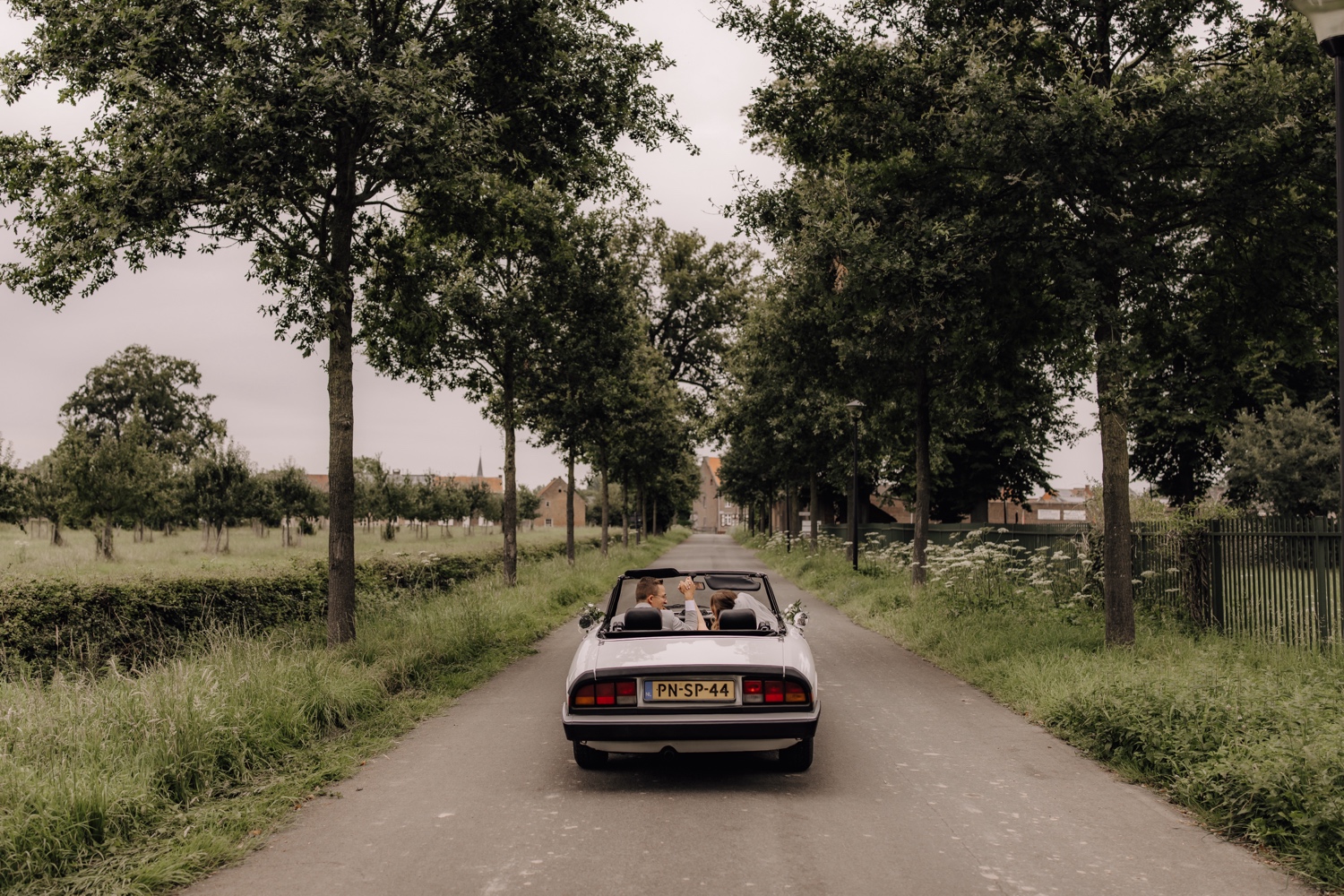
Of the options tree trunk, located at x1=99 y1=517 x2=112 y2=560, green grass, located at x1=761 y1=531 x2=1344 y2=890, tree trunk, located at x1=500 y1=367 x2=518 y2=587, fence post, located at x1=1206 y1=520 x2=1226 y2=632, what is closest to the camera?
green grass, located at x1=761 y1=531 x2=1344 y2=890

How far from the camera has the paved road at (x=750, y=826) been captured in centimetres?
421

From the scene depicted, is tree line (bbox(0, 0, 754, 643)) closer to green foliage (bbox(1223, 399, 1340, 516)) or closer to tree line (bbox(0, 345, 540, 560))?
tree line (bbox(0, 345, 540, 560))

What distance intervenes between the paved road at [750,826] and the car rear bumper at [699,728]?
14.6 inches

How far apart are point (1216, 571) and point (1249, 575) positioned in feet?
2.21

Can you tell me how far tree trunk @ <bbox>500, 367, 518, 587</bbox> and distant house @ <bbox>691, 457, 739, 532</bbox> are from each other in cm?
13178

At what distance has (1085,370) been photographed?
32.0ft

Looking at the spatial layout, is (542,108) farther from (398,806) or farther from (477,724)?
(398,806)

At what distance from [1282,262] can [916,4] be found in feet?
17.4

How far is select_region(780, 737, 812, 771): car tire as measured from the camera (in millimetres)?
6109

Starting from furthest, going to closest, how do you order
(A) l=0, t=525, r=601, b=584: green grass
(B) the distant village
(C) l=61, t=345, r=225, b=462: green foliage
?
(C) l=61, t=345, r=225, b=462: green foliage < (B) the distant village < (A) l=0, t=525, r=601, b=584: green grass

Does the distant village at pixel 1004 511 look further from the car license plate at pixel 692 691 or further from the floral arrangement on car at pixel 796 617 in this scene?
the car license plate at pixel 692 691

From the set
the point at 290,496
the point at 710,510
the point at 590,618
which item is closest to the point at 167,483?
the point at 290,496

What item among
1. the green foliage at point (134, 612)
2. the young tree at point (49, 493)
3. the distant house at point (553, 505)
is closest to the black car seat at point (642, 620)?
the green foliage at point (134, 612)

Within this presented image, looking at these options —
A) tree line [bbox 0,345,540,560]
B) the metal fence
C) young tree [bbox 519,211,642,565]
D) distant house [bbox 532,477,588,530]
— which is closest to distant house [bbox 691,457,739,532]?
distant house [bbox 532,477,588,530]
